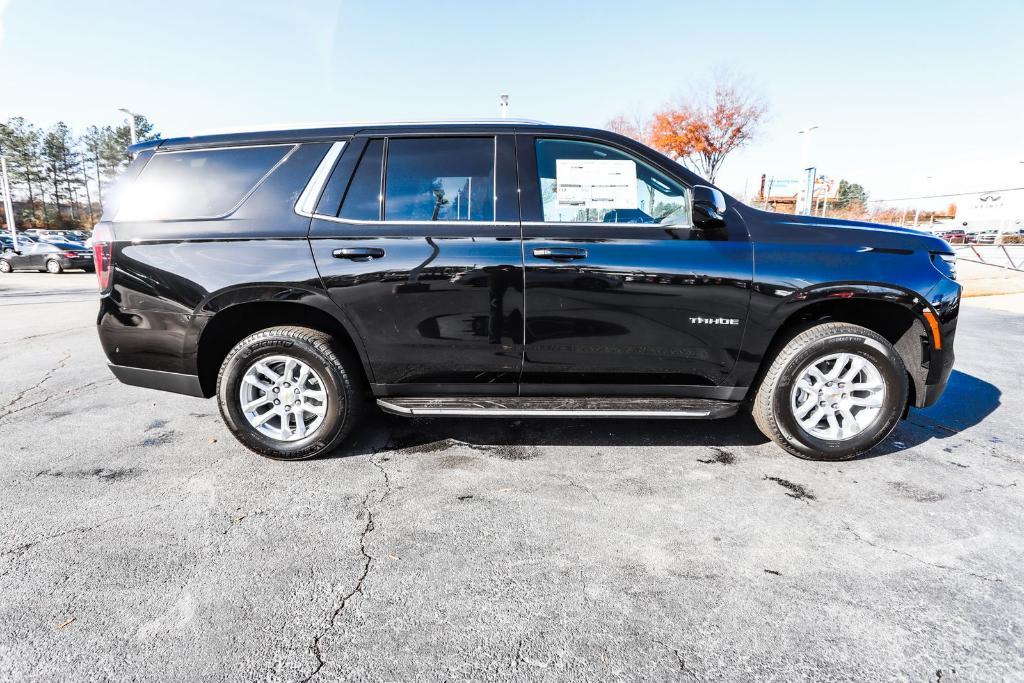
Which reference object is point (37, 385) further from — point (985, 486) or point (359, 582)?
point (985, 486)

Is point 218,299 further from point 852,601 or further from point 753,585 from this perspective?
point 852,601

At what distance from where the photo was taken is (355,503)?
2709mm

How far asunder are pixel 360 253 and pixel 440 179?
665 millimetres

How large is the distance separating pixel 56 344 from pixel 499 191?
672cm

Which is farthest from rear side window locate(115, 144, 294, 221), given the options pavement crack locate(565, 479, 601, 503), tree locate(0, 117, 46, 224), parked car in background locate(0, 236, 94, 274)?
tree locate(0, 117, 46, 224)

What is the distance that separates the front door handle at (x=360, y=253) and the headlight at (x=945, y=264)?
3332 millimetres

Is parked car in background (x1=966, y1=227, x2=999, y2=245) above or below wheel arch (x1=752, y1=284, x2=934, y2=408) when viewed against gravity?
above

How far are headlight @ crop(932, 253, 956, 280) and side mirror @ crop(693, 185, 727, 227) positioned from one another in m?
1.37

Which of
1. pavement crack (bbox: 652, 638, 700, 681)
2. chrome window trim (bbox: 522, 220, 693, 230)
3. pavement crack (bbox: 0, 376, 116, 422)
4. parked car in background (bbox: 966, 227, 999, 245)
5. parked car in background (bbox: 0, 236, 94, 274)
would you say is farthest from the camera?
parked car in background (bbox: 966, 227, 999, 245)

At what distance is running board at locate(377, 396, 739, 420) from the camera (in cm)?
304

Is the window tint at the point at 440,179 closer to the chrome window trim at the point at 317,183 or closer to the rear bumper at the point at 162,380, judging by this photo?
the chrome window trim at the point at 317,183

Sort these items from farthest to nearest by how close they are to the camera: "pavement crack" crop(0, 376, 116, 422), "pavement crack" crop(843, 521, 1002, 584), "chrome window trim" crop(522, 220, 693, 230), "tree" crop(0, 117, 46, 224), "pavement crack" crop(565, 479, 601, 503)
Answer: "tree" crop(0, 117, 46, 224) → "pavement crack" crop(0, 376, 116, 422) → "chrome window trim" crop(522, 220, 693, 230) → "pavement crack" crop(565, 479, 601, 503) → "pavement crack" crop(843, 521, 1002, 584)

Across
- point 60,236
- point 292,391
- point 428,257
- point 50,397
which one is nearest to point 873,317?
point 428,257

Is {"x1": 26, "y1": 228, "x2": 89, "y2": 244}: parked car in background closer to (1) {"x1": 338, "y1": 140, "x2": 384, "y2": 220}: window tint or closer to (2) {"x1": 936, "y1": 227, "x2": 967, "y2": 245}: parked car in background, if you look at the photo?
(1) {"x1": 338, "y1": 140, "x2": 384, "y2": 220}: window tint
